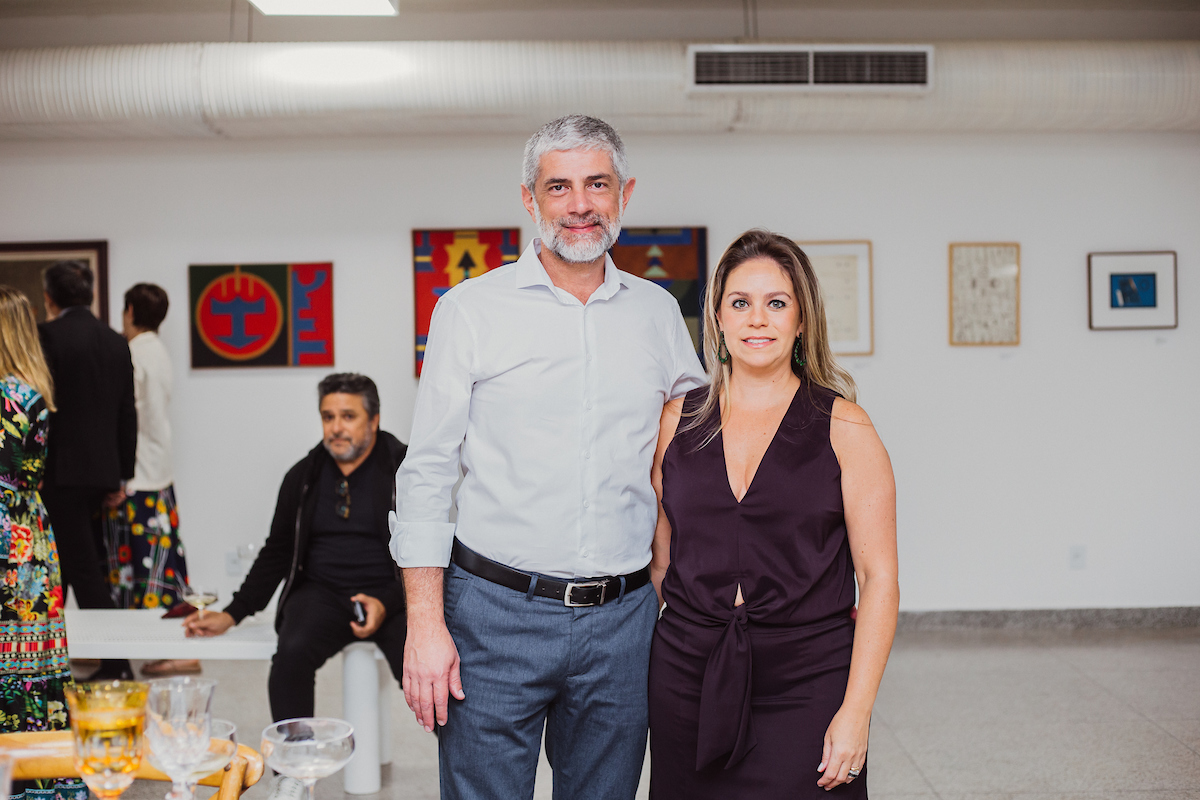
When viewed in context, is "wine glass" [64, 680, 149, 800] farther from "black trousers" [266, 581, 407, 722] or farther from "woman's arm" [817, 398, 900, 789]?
"black trousers" [266, 581, 407, 722]

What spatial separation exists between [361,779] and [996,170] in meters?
4.25

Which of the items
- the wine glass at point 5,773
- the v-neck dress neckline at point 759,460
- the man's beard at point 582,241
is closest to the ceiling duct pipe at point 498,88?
the man's beard at point 582,241

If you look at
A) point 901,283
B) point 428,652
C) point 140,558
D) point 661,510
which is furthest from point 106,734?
point 901,283

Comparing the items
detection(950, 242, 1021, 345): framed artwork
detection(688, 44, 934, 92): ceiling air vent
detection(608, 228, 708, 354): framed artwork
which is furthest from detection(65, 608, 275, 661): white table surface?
detection(950, 242, 1021, 345): framed artwork

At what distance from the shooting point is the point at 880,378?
5223 mm

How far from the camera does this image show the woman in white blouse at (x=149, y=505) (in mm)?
4344

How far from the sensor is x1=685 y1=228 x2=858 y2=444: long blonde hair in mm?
1869

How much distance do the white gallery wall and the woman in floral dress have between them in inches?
96.9

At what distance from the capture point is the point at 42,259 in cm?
516

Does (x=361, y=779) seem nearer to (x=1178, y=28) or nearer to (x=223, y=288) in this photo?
(x=223, y=288)

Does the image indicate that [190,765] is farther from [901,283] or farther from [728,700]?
[901,283]

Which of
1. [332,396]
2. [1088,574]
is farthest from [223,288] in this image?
[1088,574]

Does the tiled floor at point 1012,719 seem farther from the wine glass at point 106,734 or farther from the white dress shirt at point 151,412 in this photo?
the wine glass at point 106,734

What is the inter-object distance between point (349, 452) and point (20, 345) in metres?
1.04
